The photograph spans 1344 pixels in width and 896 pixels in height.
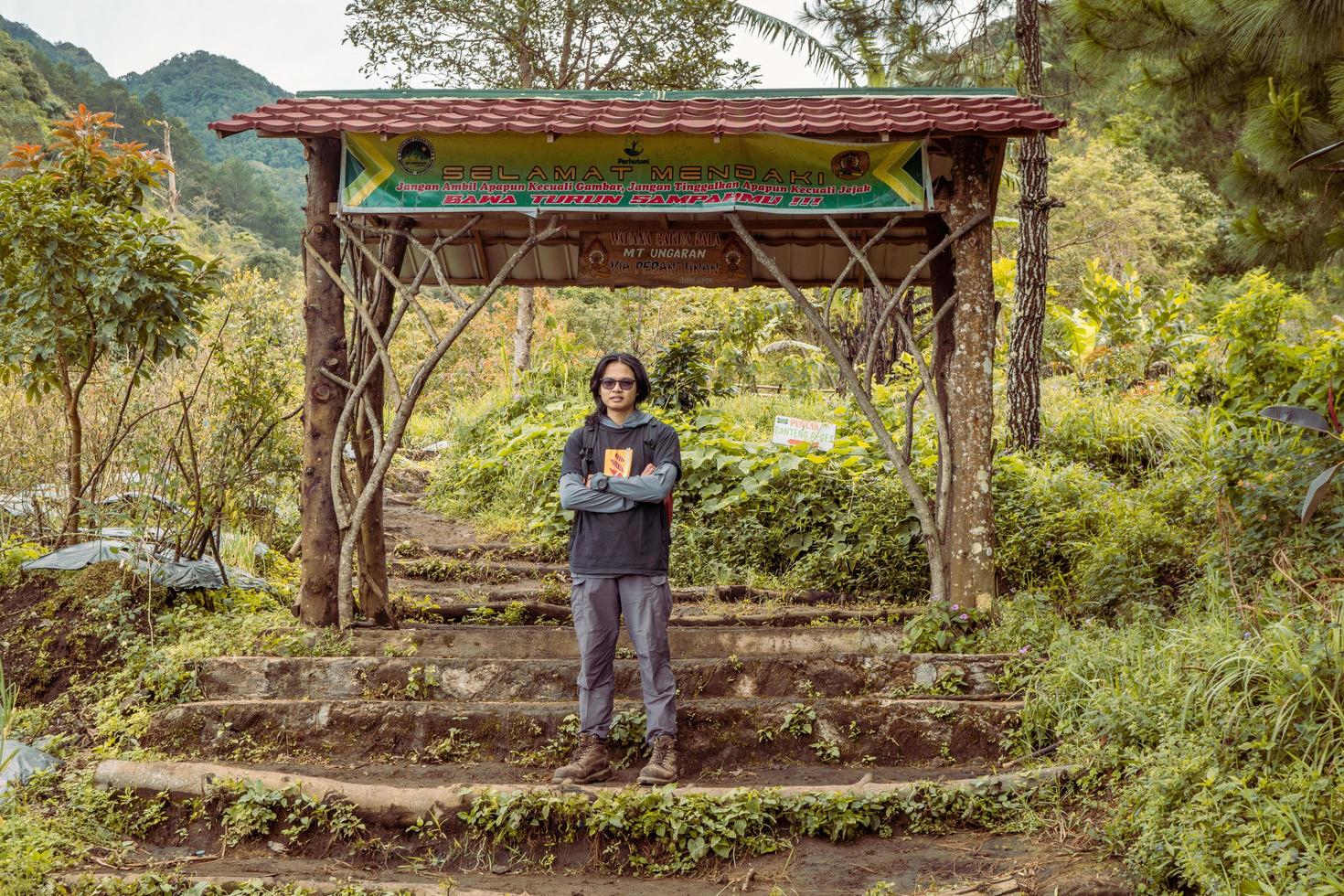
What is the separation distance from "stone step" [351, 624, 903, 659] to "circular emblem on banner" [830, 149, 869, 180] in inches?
107

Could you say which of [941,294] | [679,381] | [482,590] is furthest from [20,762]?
[679,381]

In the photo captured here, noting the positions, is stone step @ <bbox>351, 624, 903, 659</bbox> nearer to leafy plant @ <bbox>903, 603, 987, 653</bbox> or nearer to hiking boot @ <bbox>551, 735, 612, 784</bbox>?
leafy plant @ <bbox>903, 603, 987, 653</bbox>

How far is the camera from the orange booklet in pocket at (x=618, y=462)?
197 inches

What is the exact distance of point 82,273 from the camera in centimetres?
640

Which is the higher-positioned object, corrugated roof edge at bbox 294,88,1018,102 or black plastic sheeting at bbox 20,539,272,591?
corrugated roof edge at bbox 294,88,1018,102

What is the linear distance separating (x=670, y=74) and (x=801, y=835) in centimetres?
1467

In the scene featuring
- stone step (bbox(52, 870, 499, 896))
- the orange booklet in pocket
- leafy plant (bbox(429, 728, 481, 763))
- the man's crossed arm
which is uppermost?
the orange booklet in pocket

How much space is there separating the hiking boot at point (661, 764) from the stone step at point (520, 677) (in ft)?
2.65

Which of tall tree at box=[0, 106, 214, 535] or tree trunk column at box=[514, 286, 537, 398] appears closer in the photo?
tall tree at box=[0, 106, 214, 535]

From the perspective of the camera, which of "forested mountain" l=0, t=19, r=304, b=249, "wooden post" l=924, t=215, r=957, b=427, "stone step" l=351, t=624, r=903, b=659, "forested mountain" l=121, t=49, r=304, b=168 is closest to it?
"stone step" l=351, t=624, r=903, b=659

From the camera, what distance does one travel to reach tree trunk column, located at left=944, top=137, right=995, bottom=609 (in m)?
6.07

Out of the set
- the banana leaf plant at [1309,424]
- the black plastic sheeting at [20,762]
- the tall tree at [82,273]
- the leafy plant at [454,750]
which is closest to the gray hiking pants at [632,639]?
the leafy plant at [454,750]

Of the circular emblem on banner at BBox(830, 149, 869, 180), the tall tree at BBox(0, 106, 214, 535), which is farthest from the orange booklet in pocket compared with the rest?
the tall tree at BBox(0, 106, 214, 535)

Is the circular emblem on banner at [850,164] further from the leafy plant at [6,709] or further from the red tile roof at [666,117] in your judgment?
the leafy plant at [6,709]
